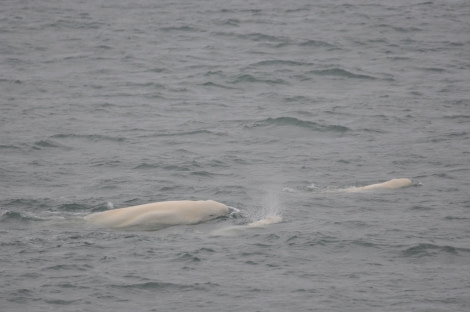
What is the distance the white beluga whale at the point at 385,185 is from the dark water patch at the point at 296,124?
6.71m

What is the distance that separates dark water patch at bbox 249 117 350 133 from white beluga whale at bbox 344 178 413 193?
6.71m

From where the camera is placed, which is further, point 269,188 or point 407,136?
point 407,136

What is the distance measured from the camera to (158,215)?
19656 mm

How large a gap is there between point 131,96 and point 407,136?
12157mm

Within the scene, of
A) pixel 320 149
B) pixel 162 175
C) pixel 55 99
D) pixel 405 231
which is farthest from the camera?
pixel 55 99

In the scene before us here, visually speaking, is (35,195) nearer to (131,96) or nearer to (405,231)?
(405,231)

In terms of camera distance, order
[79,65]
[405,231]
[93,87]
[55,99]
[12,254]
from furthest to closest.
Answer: [79,65] → [93,87] → [55,99] → [405,231] → [12,254]

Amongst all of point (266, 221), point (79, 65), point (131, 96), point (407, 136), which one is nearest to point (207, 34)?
point (79, 65)

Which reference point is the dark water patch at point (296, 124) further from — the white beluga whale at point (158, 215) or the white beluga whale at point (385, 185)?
the white beluga whale at point (158, 215)

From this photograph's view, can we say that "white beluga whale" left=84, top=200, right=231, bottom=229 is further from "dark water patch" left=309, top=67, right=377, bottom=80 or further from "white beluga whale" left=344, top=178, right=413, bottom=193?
"dark water patch" left=309, top=67, right=377, bottom=80

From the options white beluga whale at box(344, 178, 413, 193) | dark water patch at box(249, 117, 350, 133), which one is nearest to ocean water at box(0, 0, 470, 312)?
dark water patch at box(249, 117, 350, 133)

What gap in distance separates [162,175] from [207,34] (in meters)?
23.4

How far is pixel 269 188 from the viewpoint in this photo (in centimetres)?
2328

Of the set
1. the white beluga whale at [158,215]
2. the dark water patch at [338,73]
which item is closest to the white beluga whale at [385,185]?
the white beluga whale at [158,215]
